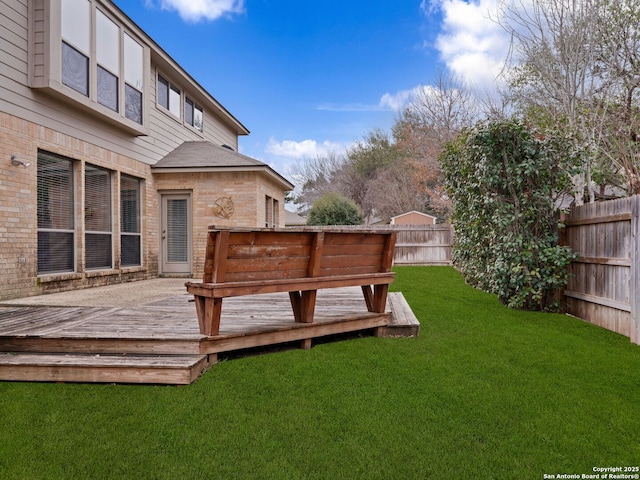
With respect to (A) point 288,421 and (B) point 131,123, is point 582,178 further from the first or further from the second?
(B) point 131,123

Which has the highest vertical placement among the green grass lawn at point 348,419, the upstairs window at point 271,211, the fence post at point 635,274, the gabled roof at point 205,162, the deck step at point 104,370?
the gabled roof at point 205,162

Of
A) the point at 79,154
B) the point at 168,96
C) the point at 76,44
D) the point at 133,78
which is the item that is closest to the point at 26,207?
the point at 79,154

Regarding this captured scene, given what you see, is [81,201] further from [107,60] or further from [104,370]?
[104,370]

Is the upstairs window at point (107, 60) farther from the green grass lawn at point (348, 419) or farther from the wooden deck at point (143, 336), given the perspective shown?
the green grass lawn at point (348, 419)

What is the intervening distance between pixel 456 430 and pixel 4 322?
4608 millimetres

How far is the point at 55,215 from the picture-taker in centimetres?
747

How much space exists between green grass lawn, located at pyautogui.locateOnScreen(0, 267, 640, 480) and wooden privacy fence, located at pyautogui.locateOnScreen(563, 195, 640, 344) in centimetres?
100

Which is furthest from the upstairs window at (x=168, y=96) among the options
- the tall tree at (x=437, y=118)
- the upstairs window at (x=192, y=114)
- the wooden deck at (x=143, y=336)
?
the tall tree at (x=437, y=118)

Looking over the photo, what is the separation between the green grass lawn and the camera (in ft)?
6.95

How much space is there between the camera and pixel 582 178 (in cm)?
781

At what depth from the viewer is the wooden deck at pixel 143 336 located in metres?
3.23

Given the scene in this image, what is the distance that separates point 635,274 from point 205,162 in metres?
9.25

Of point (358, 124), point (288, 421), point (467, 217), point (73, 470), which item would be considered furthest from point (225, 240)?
point (358, 124)

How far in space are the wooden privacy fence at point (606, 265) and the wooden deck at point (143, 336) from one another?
2534 mm
